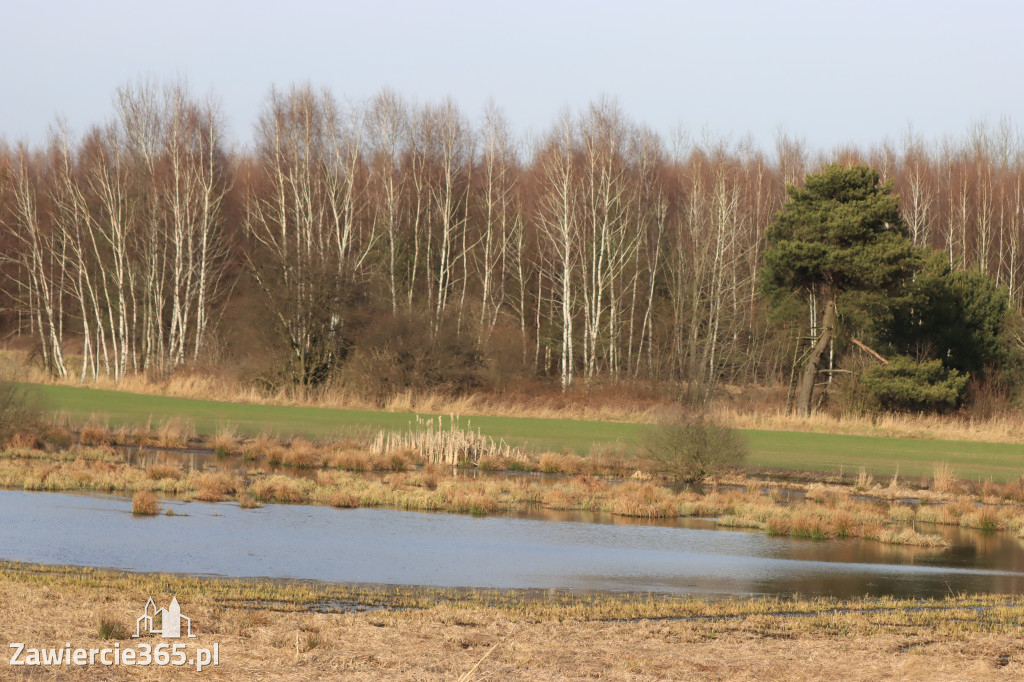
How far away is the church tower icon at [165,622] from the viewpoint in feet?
31.8

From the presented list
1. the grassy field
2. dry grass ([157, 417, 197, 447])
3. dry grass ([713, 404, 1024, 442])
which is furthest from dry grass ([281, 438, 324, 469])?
dry grass ([713, 404, 1024, 442])

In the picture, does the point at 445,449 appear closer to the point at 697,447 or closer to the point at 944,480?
the point at 697,447

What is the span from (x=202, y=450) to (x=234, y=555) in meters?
16.2

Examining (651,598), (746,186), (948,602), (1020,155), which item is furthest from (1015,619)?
(1020,155)

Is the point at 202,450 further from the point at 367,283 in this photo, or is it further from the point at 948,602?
the point at 948,602

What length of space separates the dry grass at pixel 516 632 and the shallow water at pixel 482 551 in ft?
4.11

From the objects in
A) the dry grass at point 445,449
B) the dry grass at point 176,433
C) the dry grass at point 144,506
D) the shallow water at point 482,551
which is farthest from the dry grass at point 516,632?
the dry grass at point 176,433

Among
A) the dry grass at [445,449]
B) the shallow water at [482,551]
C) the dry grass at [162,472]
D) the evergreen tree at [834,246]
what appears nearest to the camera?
the shallow water at [482,551]

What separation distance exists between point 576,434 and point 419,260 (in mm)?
27175

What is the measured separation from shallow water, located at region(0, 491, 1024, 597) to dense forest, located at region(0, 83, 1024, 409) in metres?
26.9

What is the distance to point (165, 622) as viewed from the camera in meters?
9.86

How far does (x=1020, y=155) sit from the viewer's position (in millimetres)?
A: 88375

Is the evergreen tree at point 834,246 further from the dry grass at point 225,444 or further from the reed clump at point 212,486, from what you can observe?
the reed clump at point 212,486

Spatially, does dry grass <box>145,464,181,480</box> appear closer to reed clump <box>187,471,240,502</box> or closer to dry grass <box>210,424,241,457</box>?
reed clump <box>187,471,240,502</box>
